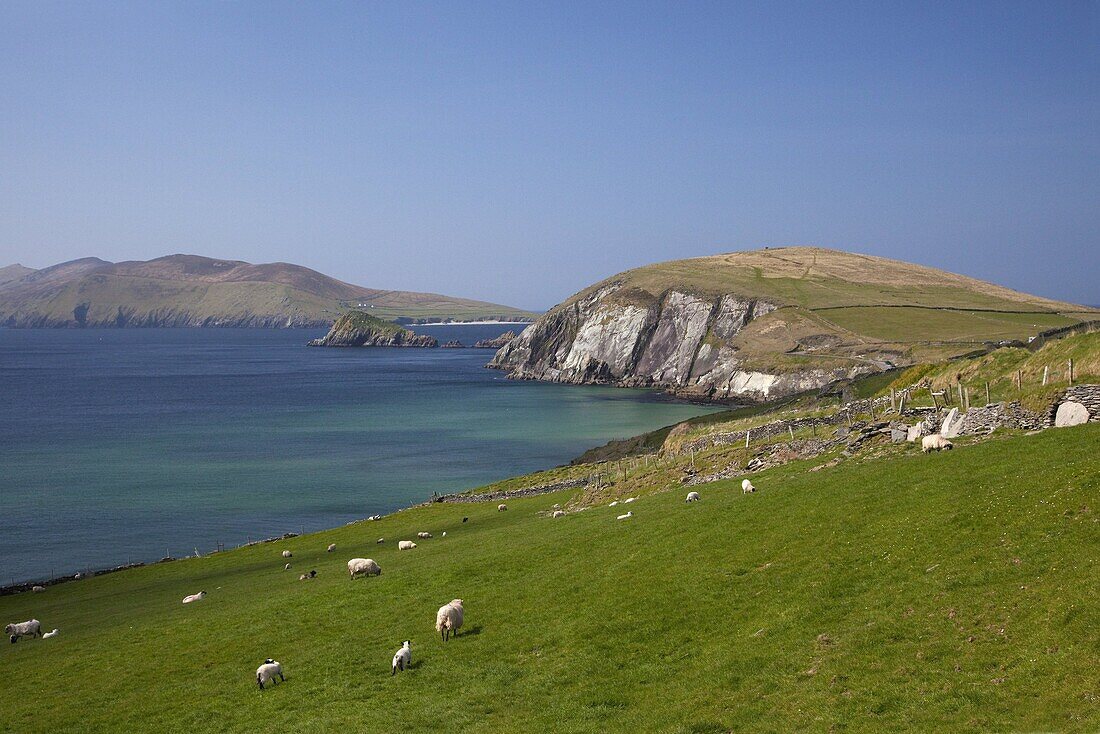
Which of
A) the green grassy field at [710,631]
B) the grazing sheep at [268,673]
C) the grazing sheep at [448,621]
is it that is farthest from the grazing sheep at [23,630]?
the grazing sheep at [448,621]

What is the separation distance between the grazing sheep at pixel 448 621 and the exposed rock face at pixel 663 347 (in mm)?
128290

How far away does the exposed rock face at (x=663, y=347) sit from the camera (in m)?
159

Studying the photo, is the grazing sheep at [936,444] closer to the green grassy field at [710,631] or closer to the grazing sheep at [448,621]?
the green grassy field at [710,631]

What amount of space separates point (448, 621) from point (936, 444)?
18.6 metres

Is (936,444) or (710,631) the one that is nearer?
(710,631)

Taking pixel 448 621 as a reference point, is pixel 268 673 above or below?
below

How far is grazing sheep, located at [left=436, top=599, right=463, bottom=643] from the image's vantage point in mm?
21812

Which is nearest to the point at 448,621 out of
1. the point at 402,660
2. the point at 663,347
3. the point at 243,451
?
the point at 402,660

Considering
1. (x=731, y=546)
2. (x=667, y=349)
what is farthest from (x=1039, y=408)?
(x=667, y=349)

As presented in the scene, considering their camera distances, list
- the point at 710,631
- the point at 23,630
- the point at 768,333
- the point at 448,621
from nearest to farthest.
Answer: the point at 710,631, the point at 448,621, the point at 23,630, the point at 768,333

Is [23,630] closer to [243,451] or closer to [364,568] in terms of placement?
[364,568]

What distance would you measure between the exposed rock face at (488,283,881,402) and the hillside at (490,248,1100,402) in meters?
0.26

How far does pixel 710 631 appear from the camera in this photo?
734 inches

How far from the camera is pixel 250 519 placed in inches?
2527
